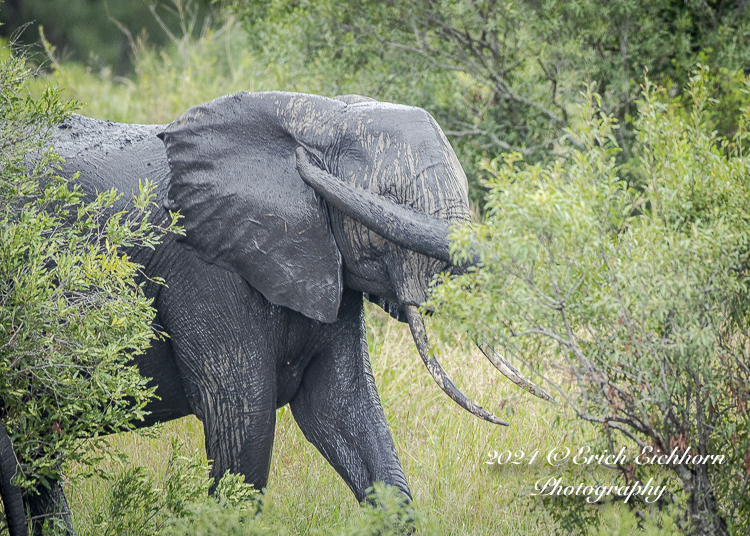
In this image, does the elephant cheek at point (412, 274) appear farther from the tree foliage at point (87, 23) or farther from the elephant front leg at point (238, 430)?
the tree foliage at point (87, 23)

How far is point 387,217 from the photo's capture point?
3.16 m

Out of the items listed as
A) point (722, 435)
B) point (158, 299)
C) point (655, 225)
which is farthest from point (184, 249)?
point (722, 435)

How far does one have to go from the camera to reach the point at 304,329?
3779 millimetres

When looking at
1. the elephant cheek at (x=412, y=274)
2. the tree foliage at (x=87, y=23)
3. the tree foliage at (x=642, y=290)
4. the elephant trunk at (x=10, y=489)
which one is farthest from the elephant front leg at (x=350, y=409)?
the tree foliage at (x=87, y=23)

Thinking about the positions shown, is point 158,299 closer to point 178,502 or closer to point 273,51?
point 178,502

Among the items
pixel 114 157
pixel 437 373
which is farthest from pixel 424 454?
pixel 114 157

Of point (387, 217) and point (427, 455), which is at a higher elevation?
point (387, 217)

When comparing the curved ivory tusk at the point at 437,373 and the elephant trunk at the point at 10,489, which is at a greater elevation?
the curved ivory tusk at the point at 437,373

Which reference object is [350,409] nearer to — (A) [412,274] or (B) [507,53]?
(A) [412,274]

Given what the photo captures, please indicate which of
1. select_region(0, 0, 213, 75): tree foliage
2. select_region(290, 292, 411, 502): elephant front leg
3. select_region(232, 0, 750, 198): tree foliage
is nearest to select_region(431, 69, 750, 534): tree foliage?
select_region(290, 292, 411, 502): elephant front leg

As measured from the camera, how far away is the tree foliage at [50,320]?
2971 millimetres

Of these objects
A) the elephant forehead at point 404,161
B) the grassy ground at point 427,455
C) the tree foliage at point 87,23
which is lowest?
the tree foliage at point 87,23

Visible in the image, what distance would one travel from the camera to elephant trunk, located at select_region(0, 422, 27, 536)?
3008mm

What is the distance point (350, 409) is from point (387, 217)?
3.69ft
